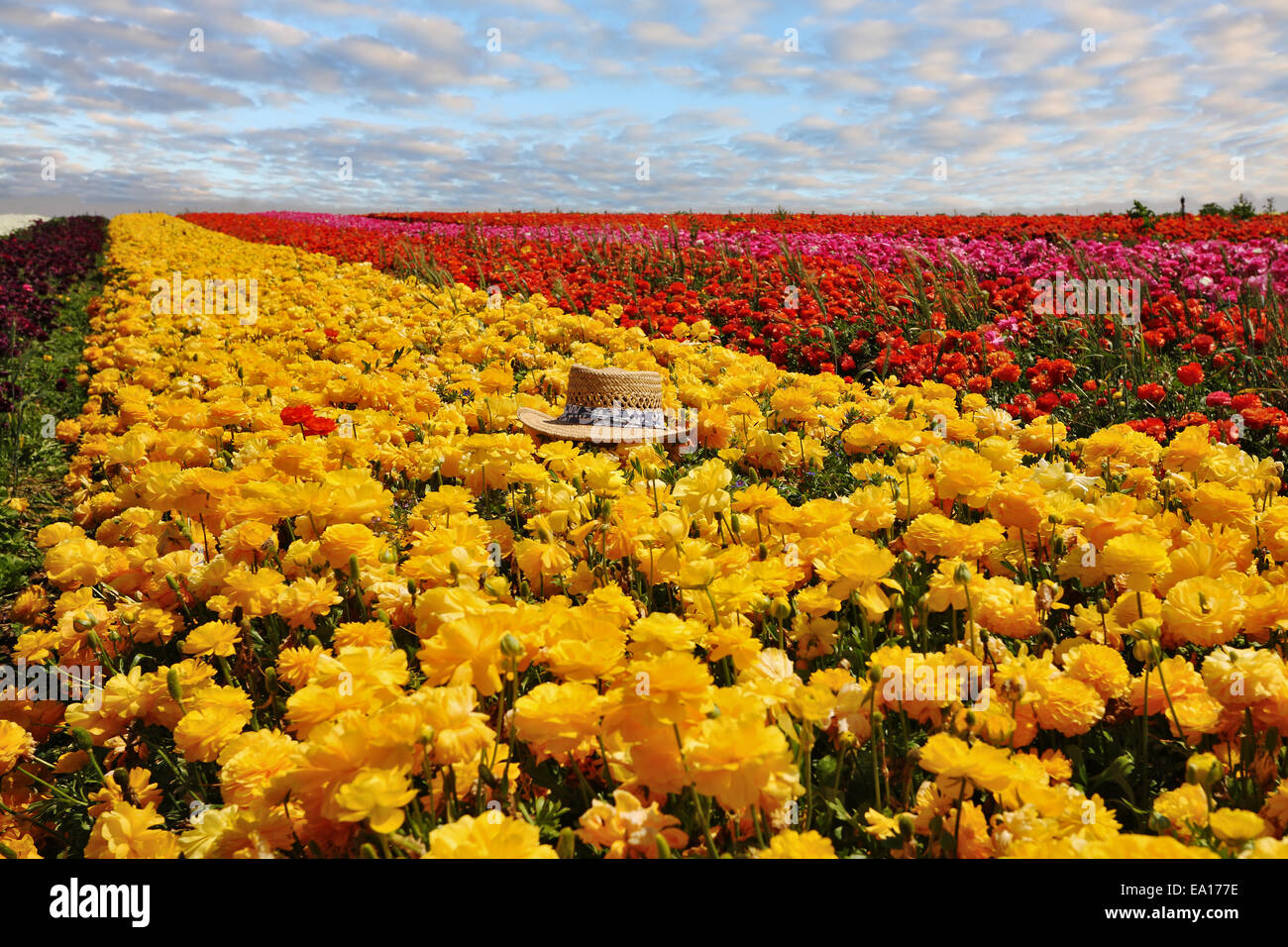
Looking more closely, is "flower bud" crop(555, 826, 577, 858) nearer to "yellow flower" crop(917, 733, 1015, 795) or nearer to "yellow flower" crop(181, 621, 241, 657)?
"yellow flower" crop(917, 733, 1015, 795)

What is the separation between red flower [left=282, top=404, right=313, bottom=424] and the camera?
3.24m

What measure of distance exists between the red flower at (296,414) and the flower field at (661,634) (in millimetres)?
19

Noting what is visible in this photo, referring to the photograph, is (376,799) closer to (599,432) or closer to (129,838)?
(129,838)

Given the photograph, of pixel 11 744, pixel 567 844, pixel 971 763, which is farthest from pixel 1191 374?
pixel 11 744

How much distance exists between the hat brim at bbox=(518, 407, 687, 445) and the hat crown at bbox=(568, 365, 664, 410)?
147 millimetres

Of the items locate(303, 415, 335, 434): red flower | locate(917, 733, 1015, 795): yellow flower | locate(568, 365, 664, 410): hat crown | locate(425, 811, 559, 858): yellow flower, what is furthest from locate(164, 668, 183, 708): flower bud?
locate(568, 365, 664, 410): hat crown

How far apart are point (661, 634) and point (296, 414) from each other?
251 cm

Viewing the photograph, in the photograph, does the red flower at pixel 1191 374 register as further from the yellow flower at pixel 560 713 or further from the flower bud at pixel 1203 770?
the yellow flower at pixel 560 713

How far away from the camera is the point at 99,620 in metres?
2.18

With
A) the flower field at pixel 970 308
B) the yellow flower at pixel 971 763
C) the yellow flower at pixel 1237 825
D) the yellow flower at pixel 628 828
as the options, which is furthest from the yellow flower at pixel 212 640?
the flower field at pixel 970 308

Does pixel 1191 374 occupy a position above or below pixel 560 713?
above

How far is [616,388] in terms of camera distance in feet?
12.4

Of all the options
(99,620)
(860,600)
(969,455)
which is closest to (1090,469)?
(969,455)

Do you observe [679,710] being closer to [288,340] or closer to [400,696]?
[400,696]
